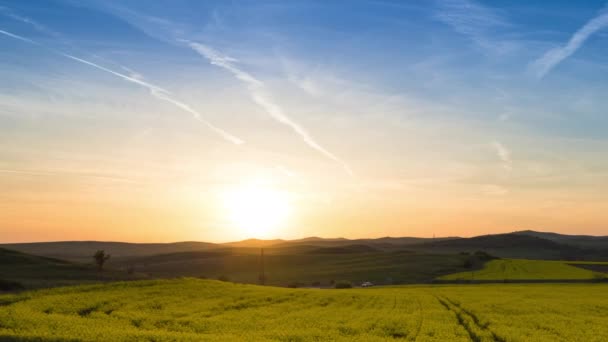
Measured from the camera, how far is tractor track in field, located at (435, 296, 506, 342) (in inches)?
1375

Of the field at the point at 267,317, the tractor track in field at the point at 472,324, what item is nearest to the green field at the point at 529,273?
the field at the point at 267,317

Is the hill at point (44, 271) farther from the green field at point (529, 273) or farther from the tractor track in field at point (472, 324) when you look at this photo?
the green field at point (529, 273)

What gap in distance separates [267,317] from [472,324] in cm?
1511

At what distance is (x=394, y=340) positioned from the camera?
107 ft

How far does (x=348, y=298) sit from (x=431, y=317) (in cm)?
1862

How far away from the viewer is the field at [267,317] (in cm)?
3287

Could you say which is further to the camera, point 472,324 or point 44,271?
point 44,271

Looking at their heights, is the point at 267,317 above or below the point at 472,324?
below

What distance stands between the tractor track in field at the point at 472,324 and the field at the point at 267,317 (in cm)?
9

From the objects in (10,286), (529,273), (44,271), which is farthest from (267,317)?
(529,273)

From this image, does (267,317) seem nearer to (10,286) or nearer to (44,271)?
(10,286)

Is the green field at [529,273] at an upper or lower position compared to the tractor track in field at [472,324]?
upper

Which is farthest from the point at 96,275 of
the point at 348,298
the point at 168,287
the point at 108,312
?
the point at 108,312

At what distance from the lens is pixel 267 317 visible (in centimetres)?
4512
